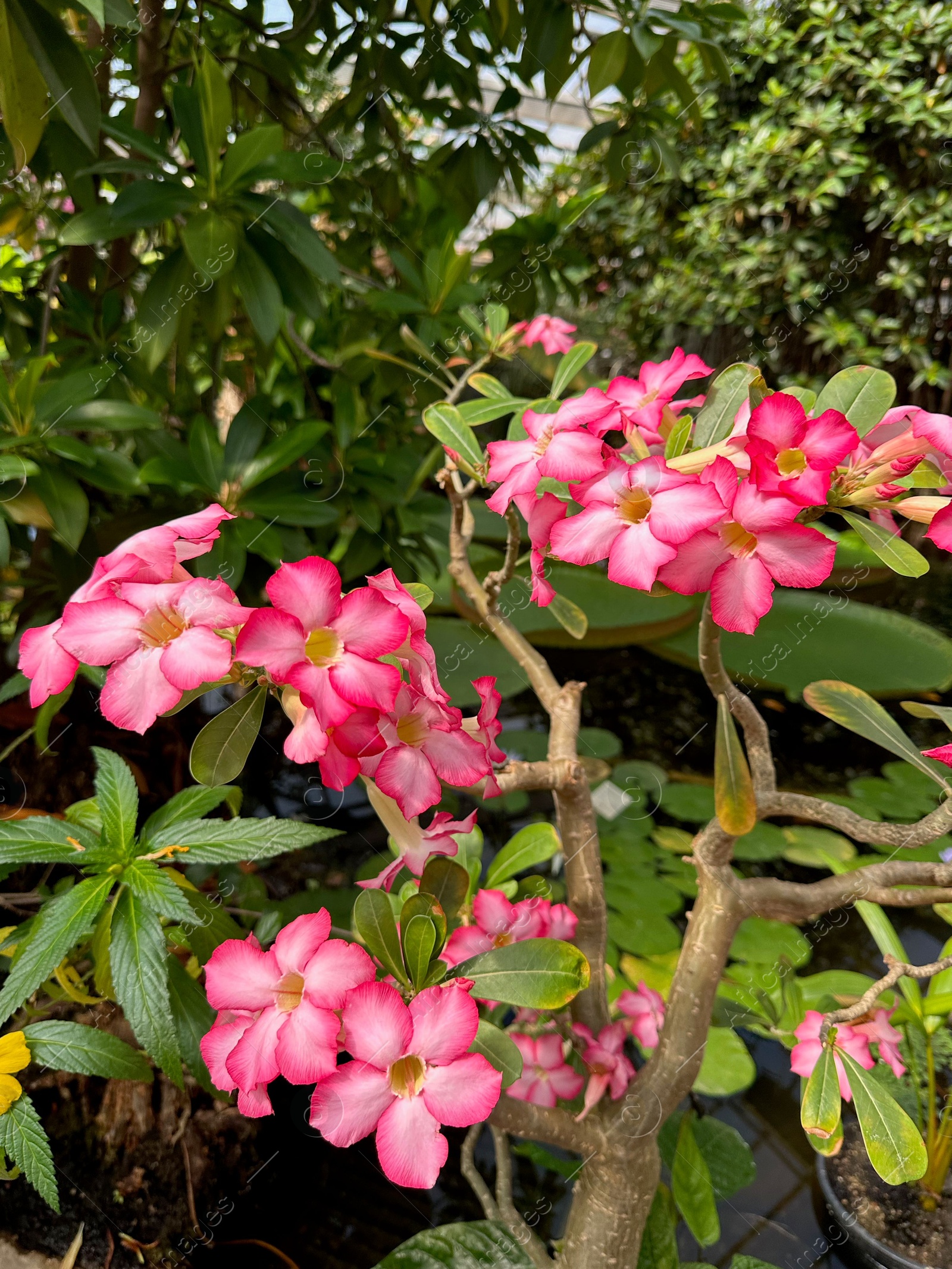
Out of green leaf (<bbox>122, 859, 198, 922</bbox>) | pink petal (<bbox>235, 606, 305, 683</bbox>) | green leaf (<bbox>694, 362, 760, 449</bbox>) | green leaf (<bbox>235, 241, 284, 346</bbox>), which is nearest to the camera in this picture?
pink petal (<bbox>235, 606, 305, 683</bbox>)

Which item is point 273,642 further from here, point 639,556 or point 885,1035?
point 885,1035

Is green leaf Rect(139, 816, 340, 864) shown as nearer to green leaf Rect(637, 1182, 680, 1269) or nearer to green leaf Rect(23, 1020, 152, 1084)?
green leaf Rect(23, 1020, 152, 1084)

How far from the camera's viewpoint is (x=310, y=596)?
14.0 inches

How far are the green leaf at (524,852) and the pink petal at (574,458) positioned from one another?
48 cm

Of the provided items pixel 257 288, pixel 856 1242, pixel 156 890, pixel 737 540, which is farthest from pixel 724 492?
pixel 856 1242

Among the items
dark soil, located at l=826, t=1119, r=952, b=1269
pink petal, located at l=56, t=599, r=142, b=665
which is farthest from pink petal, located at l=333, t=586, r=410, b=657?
dark soil, located at l=826, t=1119, r=952, b=1269

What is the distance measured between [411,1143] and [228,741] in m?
0.22

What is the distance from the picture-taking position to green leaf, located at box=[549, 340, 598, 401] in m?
0.65

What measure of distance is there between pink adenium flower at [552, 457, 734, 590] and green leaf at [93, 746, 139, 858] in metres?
0.42

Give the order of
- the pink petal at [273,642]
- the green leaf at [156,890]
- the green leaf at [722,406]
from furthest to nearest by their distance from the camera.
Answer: the green leaf at [156,890]
the green leaf at [722,406]
the pink petal at [273,642]

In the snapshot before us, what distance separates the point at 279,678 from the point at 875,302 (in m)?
3.44

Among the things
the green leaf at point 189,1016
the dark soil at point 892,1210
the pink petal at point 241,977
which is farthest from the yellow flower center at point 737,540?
the dark soil at point 892,1210

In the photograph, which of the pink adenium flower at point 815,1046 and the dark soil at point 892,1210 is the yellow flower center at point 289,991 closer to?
the pink adenium flower at point 815,1046

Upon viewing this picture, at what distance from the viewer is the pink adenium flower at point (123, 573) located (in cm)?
39
